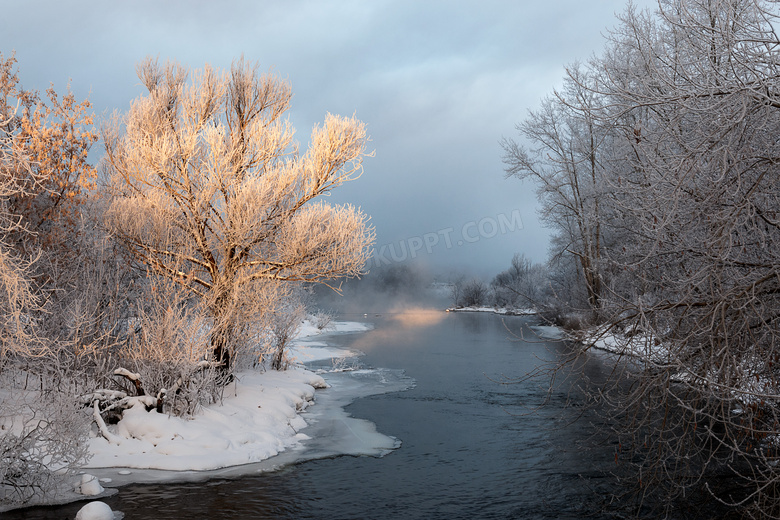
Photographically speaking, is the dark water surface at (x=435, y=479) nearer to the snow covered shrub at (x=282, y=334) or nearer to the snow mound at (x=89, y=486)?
the snow mound at (x=89, y=486)

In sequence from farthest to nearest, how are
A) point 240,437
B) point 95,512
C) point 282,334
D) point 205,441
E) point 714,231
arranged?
point 282,334, point 240,437, point 205,441, point 95,512, point 714,231

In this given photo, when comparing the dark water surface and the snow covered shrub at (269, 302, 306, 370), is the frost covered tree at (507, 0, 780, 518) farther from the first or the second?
the snow covered shrub at (269, 302, 306, 370)

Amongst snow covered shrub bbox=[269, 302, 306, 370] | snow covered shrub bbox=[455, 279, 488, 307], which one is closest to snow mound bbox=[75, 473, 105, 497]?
snow covered shrub bbox=[269, 302, 306, 370]

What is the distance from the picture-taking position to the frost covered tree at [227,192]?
1091 cm

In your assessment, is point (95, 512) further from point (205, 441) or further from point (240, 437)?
point (240, 437)

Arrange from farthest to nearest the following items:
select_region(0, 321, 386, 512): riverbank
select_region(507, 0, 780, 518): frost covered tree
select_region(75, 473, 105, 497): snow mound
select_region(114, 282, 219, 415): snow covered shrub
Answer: select_region(114, 282, 219, 415): snow covered shrub < select_region(0, 321, 386, 512): riverbank < select_region(75, 473, 105, 497): snow mound < select_region(507, 0, 780, 518): frost covered tree

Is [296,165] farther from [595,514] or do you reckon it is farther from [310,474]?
[595,514]

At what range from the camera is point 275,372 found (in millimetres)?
15094

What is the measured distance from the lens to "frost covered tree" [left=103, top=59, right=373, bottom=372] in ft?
35.8

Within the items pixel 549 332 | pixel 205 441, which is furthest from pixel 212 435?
pixel 549 332

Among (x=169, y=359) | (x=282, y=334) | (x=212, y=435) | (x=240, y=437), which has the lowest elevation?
(x=240, y=437)

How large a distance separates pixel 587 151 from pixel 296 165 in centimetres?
1843

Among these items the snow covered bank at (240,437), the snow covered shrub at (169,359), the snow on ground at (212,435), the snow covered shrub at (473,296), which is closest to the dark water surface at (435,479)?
the snow covered bank at (240,437)

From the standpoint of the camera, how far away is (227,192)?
37.3ft
